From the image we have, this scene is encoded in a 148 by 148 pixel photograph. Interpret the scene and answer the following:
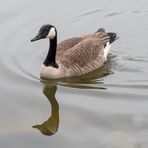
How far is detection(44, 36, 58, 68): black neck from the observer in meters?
8.94

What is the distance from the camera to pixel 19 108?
7.94 metres

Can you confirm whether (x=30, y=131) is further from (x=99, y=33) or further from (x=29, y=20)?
(x=29, y=20)

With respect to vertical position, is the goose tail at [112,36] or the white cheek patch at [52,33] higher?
the white cheek patch at [52,33]

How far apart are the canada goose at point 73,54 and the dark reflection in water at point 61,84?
0.37 ft

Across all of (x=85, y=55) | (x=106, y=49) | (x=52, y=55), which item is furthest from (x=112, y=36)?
(x=52, y=55)

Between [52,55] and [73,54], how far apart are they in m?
0.49

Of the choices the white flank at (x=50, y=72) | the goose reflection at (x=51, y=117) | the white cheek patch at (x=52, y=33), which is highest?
the white cheek patch at (x=52, y=33)

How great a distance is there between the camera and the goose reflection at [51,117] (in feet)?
24.0

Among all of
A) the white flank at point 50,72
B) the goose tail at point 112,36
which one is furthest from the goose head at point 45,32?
the goose tail at point 112,36

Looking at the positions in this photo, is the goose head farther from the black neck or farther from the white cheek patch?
the black neck

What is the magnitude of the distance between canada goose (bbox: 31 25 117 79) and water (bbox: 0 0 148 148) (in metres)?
0.18

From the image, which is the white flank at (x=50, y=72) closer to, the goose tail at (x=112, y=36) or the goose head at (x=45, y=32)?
the goose head at (x=45, y=32)

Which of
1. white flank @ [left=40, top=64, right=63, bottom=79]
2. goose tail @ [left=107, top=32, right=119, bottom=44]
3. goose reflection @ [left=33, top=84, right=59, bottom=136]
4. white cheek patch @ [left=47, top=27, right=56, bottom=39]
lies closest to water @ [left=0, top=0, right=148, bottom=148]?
goose reflection @ [left=33, top=84, right=59, bottom=136]

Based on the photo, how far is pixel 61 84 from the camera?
8.82 m
